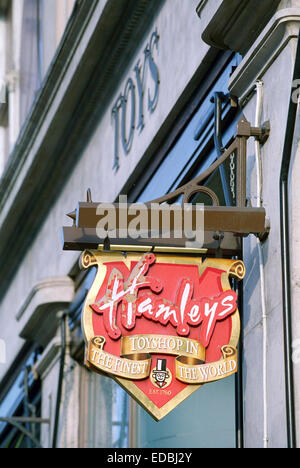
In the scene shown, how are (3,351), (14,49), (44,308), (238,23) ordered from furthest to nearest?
1. (14,49)
2. (3,351)
3. (44,308)
4. (238,23)

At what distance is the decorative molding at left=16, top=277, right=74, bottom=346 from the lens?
15.8 meters

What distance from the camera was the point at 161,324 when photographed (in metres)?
7.84

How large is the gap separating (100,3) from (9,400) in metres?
8.05

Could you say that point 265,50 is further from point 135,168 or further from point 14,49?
point 14,49

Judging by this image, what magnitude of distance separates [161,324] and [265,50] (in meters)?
1.98

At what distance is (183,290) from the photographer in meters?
7.93

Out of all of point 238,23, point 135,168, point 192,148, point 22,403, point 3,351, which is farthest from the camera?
point 3,351

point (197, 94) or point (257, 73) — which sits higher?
point (197, 94)

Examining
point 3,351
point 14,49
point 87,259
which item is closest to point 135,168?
point 87,259

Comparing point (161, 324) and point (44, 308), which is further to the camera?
point (44, 308)

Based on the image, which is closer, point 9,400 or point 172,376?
point 172,376

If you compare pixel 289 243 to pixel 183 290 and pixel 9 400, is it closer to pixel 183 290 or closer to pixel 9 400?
pixel 183 290
